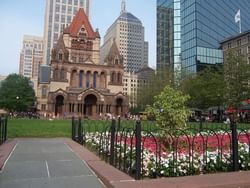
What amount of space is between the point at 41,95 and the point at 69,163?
86.7m

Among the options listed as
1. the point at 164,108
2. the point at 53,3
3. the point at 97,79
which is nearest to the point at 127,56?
the point at 53,3

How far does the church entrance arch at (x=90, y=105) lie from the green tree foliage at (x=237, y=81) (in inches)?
1590

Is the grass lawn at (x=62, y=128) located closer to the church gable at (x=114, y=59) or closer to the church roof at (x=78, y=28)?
the church gable at (x=114, y=59)

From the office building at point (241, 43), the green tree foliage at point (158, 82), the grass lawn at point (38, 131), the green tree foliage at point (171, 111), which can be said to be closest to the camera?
the green tree foliage at point (171, 111)

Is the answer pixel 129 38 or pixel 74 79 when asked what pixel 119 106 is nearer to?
pixel 74 79

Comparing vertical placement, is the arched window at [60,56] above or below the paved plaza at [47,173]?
above

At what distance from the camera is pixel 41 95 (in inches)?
3610

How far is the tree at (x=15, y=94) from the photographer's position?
259ft

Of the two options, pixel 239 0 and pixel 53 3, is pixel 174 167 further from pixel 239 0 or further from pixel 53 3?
pixel 53 3

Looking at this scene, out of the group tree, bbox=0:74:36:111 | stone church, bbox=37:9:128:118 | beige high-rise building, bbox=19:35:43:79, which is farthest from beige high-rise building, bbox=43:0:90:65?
stone church, bbox=37:9:128:118

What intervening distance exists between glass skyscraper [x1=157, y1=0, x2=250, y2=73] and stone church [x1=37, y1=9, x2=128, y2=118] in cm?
1560

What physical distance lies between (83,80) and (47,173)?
225 ft

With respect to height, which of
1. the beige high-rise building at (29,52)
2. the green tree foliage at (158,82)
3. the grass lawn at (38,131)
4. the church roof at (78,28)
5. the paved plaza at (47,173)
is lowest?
the paved plaza at (47,173)

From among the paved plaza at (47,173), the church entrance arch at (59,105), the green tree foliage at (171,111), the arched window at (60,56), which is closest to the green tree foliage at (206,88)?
the green tree foliage at (171,111)
